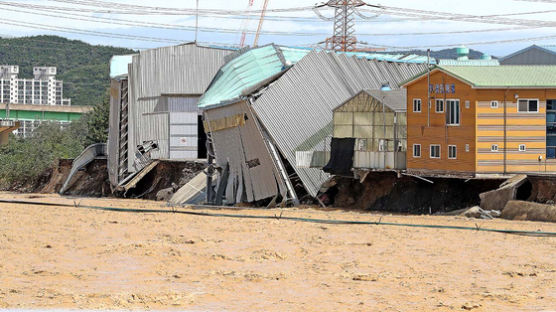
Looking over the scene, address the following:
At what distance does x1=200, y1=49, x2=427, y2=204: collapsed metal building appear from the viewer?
52.8 m

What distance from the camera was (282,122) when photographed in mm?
53469

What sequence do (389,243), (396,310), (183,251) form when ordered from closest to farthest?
(396,310), (183,251), (389,243)

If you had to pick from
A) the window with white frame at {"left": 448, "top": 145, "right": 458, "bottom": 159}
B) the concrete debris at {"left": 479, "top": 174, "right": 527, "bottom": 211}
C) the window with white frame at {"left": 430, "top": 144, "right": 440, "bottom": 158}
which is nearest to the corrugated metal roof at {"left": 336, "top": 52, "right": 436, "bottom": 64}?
the window with white frame at {"left": 430, "top": 144, "right": 440, "bottom": 158}

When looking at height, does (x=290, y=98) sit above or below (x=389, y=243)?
above

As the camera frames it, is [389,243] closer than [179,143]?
Yes

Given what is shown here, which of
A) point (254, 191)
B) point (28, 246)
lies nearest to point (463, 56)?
point (254, 191)

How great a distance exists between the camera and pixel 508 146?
44.6 meters

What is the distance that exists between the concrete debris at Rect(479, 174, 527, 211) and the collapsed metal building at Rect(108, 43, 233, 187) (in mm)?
30642

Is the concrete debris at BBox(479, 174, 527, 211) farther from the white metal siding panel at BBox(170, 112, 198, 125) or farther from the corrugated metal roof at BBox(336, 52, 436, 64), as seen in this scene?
the white metal siding panel at BBox(170, 112, 198, 125)

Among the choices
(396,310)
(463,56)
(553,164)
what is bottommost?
(396,310)

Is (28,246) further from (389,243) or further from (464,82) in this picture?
(464,82)

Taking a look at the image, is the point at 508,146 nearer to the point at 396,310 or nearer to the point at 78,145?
the point at 396,310

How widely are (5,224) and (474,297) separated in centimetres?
2353

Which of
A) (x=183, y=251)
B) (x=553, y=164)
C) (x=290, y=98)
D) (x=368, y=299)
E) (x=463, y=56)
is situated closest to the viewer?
(x=368, y=299)
